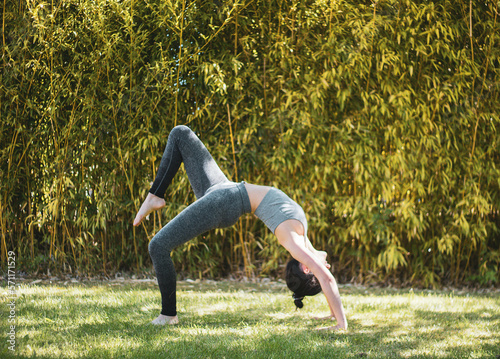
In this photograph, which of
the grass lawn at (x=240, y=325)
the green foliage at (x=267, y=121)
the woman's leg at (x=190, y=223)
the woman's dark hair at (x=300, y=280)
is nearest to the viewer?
the grass lawn at (x=240, y=325)

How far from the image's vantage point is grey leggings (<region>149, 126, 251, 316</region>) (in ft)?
7.46

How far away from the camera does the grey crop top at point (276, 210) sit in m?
Result: 2.30

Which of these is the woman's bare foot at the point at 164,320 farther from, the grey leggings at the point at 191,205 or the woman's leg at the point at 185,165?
the woman's leg at the point at 185,165

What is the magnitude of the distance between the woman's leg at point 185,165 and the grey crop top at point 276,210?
28cm

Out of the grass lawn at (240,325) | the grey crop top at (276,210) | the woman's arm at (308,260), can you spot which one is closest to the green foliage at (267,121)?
the grass lawn at (240,325)

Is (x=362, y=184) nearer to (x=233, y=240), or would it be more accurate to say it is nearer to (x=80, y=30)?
(x=233, y=240)

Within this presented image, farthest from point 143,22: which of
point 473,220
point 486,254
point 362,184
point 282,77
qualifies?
point 486,254

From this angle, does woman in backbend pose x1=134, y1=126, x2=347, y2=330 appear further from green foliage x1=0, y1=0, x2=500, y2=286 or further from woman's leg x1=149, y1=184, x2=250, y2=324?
green foliage x1=0, y1=0, x2=500, y2=286

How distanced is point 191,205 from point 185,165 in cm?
24

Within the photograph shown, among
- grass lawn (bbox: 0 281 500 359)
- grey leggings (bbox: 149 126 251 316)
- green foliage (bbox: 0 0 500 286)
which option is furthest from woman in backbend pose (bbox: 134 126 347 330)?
green foliage (bbox: 0 0 500 286)

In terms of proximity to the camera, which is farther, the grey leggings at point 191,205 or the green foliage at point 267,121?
the green foliage at point 267,121

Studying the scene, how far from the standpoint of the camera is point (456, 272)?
4062 mm

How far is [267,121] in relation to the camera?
391 cm

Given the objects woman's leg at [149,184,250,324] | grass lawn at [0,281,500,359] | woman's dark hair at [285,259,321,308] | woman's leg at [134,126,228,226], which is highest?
woman's leg at [134,126,228,226]
